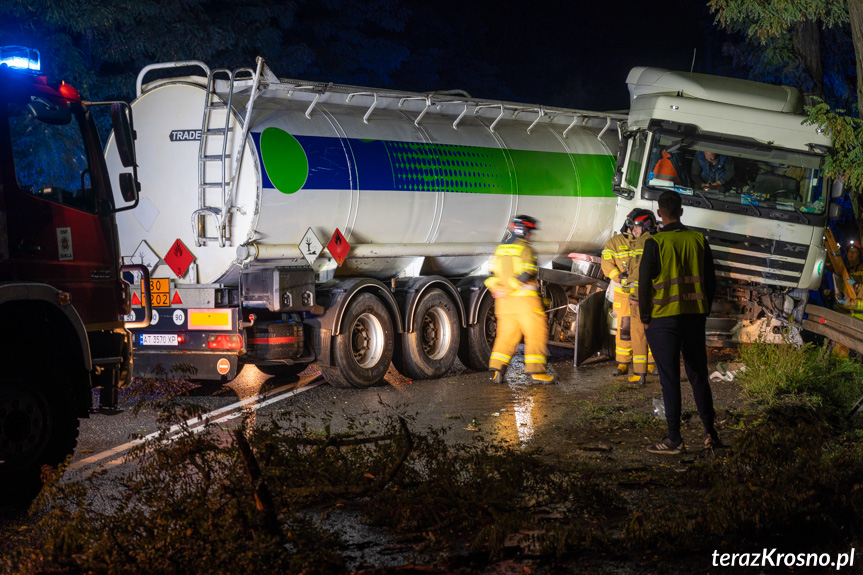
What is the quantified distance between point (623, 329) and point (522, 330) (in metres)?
1.33

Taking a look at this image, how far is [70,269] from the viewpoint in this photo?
6.44 m

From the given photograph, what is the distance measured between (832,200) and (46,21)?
9.81 meters

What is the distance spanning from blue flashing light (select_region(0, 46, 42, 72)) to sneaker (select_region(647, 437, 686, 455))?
190 inches

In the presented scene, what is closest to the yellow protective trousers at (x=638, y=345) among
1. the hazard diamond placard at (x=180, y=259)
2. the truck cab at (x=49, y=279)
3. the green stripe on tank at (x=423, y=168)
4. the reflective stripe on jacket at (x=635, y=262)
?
the reflective stripe on jacket at (x=635, y=262)

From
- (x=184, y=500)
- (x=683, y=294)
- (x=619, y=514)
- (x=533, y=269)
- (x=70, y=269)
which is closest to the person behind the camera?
(x=184, y=500)

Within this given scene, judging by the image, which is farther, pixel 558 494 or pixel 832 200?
pixel 832 200

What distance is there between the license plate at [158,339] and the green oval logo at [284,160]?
1.76m

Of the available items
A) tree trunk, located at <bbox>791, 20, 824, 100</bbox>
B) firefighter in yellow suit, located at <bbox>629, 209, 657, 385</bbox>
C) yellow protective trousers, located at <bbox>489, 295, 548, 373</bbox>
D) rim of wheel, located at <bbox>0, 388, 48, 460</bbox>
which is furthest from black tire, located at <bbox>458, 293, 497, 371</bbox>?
tree trunk, located at <bbox>791, 20, 824, 100</bbox>

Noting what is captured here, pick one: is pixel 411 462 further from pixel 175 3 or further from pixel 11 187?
pixel 175 3

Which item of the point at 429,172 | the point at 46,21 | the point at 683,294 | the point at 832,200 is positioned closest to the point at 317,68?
the point at 46,21

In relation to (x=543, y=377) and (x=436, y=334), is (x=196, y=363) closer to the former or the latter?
(x=436, y=334)

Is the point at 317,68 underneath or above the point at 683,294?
above

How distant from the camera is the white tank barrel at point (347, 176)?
960cm

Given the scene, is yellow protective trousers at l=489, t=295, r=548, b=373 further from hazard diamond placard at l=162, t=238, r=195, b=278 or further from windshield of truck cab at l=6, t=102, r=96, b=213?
windshield of truck cab at l=6, t=102, r=96, b=213
